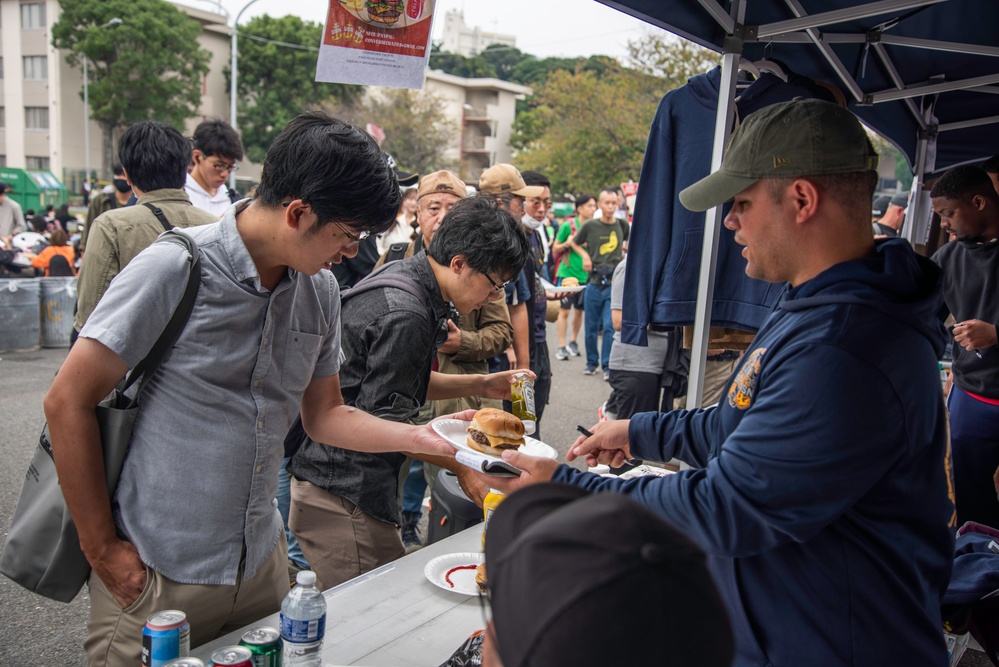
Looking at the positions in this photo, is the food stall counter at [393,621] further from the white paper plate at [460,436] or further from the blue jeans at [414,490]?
the blue jeans at [414,490]

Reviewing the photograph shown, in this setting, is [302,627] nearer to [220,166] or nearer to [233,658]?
[233,658]

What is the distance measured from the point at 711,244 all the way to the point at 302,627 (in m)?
2.46

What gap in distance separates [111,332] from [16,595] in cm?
328

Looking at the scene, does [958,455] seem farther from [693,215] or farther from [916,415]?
[916,415]

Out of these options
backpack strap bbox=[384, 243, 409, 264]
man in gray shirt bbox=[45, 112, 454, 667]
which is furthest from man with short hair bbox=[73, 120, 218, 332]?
man in gray shirt bbox=[45, 112, 454, 667]

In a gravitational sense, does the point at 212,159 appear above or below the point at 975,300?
above

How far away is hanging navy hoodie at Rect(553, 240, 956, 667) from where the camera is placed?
4.66ft

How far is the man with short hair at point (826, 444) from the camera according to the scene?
4.68 feet

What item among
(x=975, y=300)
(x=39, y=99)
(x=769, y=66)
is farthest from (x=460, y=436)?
(x=39, y=99)

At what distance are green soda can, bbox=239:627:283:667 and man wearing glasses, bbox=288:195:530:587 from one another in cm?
95

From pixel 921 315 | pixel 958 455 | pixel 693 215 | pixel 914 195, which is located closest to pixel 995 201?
pixel 958 455

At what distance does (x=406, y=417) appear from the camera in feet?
8.53

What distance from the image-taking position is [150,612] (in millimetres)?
1825

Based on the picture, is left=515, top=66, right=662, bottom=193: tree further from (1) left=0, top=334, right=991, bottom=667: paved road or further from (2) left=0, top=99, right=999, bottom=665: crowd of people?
(2) left=0, top=99, right=999, bottom=665: crowd of people
